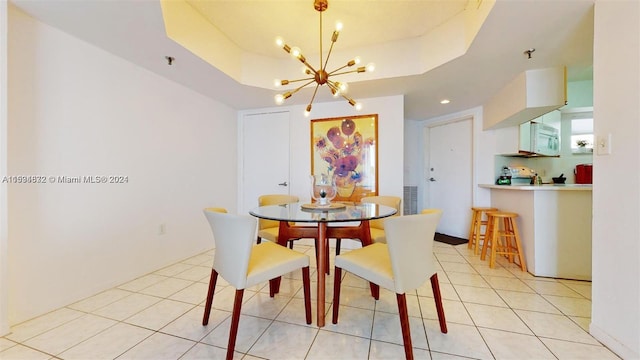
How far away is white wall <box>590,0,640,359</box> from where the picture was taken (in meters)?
1.21

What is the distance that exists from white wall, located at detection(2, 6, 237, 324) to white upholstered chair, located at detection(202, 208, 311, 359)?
122cm

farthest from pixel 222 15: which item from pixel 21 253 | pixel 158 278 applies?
pixel 158 278

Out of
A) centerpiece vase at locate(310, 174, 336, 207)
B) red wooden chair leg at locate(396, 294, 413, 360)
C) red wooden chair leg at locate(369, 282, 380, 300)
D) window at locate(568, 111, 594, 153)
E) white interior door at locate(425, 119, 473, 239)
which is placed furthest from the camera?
white interior door at locate(425, 119, 473, 239)

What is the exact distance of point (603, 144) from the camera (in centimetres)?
138

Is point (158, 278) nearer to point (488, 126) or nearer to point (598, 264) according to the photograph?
point (598, 264)

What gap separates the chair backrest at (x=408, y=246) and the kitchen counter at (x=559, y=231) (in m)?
1.75

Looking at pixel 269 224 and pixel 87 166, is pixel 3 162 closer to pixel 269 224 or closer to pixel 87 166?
pixel 87 166

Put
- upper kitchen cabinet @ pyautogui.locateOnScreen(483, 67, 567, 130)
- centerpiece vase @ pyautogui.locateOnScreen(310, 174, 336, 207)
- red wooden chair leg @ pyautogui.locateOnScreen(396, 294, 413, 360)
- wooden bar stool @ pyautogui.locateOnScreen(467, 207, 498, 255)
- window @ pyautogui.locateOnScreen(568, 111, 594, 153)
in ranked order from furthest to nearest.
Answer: window @ pyautogui.locateOnScreen(568, 111, 594, 153) → wooden bar stool @ pyautogui.locateOnScreen(467, 207, 498, 255) → upper kitchen cabinet @ pyautogui.locateOnScreen(483, 67, 567, 130) → centerpiece vase @ pyautogui.locateOnScreen(310, 174, 336, 207) → red wooden chair leg @ pyautogui.locateOnScreen(396, 294, 413, 360)

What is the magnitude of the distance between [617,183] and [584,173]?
8.87 feet

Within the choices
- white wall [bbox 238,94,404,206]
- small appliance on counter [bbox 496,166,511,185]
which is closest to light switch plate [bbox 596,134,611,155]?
white wall [bbox 238,94,404,206]

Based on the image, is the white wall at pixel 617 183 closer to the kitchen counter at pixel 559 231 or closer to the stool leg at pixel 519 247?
the kitchen counter at pixel 559 231

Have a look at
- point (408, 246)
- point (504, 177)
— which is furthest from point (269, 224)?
point (504, 177)

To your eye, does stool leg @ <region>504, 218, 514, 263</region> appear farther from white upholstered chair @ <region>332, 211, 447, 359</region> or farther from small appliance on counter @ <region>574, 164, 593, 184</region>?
white upholstered chair @ <region>332, 211, 447, 359</region>

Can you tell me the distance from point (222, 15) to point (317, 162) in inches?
77.5
